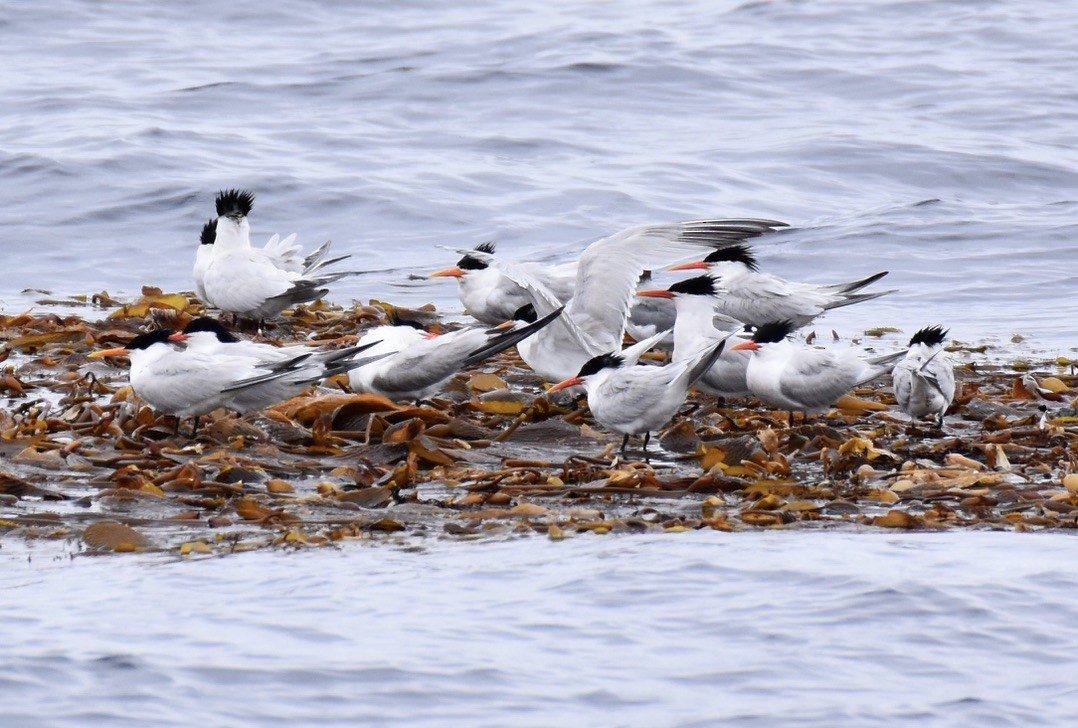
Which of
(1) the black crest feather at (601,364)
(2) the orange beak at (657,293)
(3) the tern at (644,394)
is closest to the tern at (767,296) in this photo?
(2) the orange beak at (657,293)

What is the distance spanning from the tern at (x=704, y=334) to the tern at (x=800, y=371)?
0.40ft

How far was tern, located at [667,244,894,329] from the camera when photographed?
365 inches

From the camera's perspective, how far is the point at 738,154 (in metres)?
18.2

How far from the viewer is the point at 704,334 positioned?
7934 millimetres

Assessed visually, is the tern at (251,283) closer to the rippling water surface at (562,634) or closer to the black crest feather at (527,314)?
the black crest feather at (527,314)

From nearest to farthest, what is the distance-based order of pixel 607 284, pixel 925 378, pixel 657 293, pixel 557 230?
pixel 925 378
pixel 607 284
pixel 657 293
pixel 557 230

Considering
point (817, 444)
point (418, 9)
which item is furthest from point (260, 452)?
point (418, 9)

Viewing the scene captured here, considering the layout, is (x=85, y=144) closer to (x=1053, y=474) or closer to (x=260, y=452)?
(x=260, y=452)

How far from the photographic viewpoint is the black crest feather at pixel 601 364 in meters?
6.98

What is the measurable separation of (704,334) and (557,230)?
7114 mm

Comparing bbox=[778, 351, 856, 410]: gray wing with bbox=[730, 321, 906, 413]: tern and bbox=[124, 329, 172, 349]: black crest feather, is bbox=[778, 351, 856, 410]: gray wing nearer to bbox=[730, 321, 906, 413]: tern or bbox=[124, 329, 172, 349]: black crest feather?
bbox=[730, 321, 906, 413]: tern

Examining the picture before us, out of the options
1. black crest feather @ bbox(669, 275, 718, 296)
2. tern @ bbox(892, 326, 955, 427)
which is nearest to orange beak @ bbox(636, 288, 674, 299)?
black crest feather @ bbox(669, 275, 718, 296)

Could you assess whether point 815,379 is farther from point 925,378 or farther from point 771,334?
point 925,378

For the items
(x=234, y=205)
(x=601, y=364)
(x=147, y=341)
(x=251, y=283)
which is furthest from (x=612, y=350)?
(x=234, y=205)
